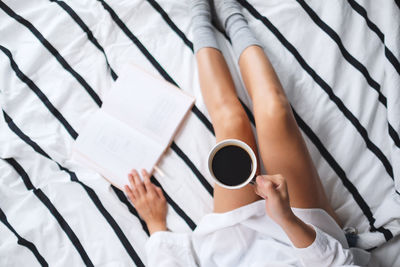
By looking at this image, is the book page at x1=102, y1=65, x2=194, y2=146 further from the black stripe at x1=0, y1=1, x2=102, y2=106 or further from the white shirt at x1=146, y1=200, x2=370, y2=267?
the white shirt at x1=146, y1=200, x2=370, y2=267

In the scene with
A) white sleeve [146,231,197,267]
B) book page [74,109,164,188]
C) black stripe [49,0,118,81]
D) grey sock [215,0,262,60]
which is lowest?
white sleeve [146,231,197,267]

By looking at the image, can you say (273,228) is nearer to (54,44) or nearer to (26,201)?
(26,201)

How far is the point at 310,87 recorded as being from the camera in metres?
0.97

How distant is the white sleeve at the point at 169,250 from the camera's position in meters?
0.86

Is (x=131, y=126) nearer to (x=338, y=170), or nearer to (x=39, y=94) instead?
(x=39, y=94)

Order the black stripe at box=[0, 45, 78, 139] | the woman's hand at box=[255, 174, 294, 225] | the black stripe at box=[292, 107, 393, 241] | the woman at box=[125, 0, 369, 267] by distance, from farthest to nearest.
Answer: the black stripe at box=[0, 45, 78, 139] → the black stripe at box=[292, 107, 393, 241] → the woman at box=[125, 0, 369, 267] → the woman's hand at box=[255, 174, 294, 225]

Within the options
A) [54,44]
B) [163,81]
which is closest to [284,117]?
[163,81]

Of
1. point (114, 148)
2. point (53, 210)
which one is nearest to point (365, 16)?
point (114, 148)

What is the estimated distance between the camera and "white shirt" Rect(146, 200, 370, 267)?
794 mm

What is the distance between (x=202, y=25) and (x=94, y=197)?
606 millimetres

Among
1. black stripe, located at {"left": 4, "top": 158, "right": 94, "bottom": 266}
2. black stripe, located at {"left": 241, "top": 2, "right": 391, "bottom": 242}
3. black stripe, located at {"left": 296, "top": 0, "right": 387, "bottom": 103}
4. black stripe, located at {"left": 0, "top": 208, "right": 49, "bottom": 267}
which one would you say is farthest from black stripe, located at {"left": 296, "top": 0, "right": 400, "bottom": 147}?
black stripe, located at {"left": 0, "top": 208, "right": 49, "bottom": 267}

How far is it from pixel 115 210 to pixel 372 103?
0.80 m

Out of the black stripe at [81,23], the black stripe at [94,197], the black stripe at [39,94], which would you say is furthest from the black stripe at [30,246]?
the black stripe at [81,23]

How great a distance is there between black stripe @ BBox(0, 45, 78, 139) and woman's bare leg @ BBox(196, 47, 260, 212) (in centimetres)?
43
